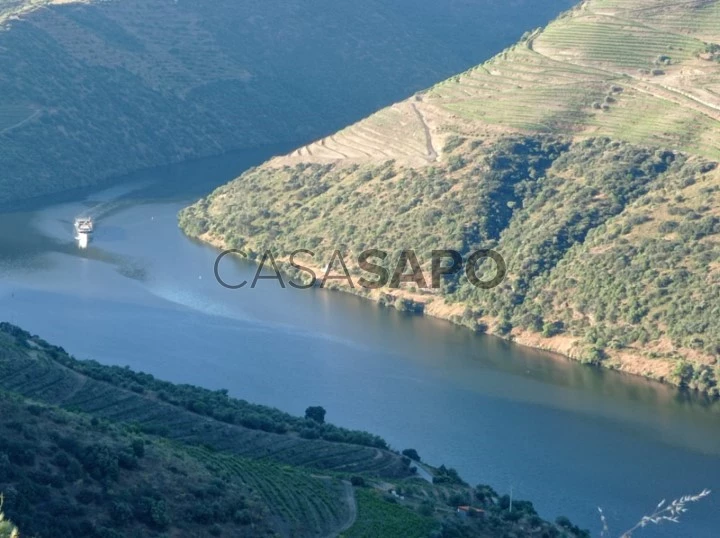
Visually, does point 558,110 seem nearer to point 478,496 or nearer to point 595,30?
point 595,30

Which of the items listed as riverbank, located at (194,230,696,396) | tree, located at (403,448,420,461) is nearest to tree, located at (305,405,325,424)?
tree, located at (403,448,420,461)

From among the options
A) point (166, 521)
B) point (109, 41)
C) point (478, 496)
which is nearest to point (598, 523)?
point (478, 496)

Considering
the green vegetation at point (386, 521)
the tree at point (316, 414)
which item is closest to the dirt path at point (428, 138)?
the tree at point (316, 414)

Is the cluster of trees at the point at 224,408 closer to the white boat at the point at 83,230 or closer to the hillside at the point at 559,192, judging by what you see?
the hillside at the point at 559,192

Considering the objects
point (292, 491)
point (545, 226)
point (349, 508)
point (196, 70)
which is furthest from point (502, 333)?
point (196, 70)

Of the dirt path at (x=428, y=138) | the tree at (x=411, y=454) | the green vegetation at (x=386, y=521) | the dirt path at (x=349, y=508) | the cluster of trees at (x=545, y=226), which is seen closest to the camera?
the dirt path at (x=349, y=508)

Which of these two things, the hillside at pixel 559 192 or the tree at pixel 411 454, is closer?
the tree at pixel 411 454
